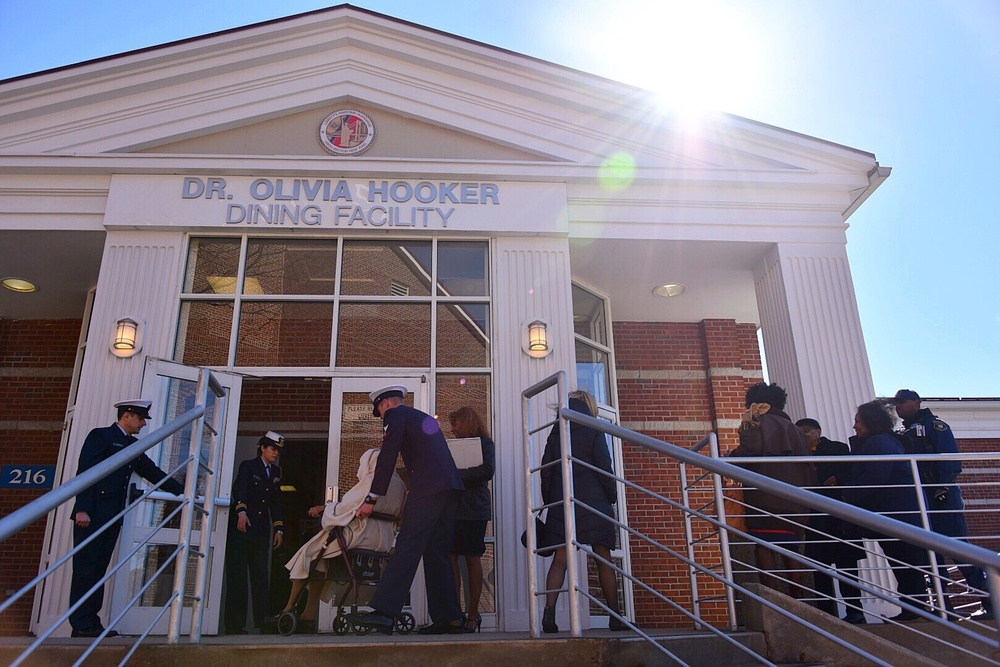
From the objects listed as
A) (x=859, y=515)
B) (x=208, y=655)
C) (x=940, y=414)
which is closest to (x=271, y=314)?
(x=208, y=655)

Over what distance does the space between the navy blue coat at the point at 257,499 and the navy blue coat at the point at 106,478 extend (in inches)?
48.4

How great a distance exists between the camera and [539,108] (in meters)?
8.37

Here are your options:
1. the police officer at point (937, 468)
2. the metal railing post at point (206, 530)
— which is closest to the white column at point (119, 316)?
the metal railing post at point (206, 530)

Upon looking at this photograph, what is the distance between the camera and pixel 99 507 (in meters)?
5.62

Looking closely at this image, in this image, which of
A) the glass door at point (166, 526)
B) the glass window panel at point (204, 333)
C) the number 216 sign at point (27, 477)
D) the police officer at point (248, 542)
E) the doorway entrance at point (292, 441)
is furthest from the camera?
the doorway entrance at point (292, 441)

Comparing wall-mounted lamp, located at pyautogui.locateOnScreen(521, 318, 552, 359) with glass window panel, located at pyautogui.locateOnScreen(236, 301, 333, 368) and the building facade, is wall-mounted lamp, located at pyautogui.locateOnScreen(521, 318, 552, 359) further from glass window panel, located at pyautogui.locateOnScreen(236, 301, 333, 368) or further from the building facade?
glass window panel, located at pyautogui.locateOnScreen(236, 301, 333, 368)

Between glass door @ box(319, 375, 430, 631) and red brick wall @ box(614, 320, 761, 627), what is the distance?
330cm

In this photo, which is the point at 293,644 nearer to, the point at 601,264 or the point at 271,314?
the point at 271,314

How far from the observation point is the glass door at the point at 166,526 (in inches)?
256

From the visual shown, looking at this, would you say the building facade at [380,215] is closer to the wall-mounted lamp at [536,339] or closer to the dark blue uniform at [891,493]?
the wall-mounted lamp at [536,339]

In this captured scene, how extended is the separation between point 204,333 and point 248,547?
198 centimetres

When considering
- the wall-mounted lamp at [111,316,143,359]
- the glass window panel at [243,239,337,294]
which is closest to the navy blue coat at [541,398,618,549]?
the glass window panel at [243,239,337,294]

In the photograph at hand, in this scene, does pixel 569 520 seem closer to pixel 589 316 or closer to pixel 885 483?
pixel 885 483

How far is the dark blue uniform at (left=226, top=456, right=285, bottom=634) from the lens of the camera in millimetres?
6992
